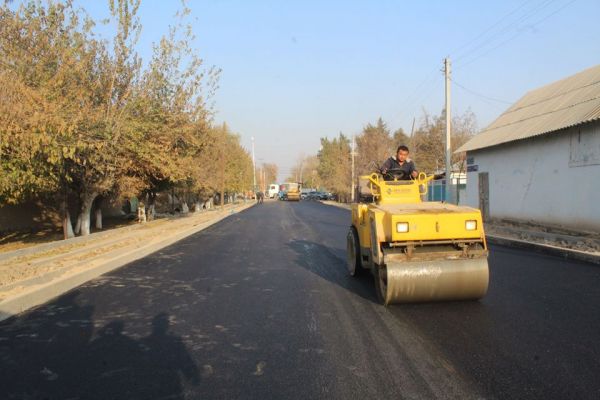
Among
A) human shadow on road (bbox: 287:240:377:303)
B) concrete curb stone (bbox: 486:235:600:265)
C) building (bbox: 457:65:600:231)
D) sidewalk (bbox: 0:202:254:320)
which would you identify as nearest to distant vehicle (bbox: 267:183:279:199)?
building (bbox: 457:65:600:231)

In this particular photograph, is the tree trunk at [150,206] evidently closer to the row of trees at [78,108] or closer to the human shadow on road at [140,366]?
the row of trees at [78,108]

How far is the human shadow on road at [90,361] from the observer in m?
4.27

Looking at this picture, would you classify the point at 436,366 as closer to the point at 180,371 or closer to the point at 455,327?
the point at 455,327

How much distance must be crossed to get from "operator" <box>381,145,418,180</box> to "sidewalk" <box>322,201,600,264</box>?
17.2ft

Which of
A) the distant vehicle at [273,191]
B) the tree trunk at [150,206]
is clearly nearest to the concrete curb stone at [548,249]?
the tree trunk at [150,206]

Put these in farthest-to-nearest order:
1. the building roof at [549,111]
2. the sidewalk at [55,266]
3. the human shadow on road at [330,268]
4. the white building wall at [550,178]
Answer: the building roof at [549,111] → the white building wall at [550,178] → the human shadow on road at [330,268] → the sidewalk at [55,266]

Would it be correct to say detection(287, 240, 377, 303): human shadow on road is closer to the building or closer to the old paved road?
the old paved road

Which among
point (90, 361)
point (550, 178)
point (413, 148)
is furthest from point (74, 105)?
point (413, 148)

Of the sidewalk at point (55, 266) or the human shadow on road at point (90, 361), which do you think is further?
the sidewalk at point (55, 266)

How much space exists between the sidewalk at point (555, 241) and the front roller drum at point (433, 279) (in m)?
5.69

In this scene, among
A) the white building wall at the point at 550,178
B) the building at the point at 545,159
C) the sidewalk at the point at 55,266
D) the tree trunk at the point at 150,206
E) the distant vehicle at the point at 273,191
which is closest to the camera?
the sidewalk at the point at 55,266

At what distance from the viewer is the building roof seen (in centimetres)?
→ 1794

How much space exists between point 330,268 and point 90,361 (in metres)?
6.29

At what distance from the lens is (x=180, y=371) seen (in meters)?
4.65
